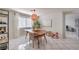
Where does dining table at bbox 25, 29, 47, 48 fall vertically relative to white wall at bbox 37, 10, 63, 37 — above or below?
below

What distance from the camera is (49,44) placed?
88.6 inches

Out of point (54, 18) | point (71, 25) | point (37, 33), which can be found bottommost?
point (37, 33)

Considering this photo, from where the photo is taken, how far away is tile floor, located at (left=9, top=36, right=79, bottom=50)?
2234mm

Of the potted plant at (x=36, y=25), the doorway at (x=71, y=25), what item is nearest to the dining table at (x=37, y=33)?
the potted plant at (x=36, y=25)

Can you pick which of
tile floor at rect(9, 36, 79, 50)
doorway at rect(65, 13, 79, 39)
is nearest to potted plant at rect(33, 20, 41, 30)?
tile floor at rect(9, 36, 79, 50)

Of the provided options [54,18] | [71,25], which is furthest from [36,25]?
[71,25]

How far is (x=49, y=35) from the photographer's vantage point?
7.45 ft

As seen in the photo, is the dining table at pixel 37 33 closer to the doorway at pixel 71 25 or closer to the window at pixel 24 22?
the window at pixel 24 22

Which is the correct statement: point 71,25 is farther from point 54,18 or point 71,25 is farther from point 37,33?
point 37,33

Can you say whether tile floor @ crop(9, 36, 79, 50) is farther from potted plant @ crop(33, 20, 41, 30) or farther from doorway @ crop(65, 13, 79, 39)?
potted plant @ crop(33, 20, 41, 30)
